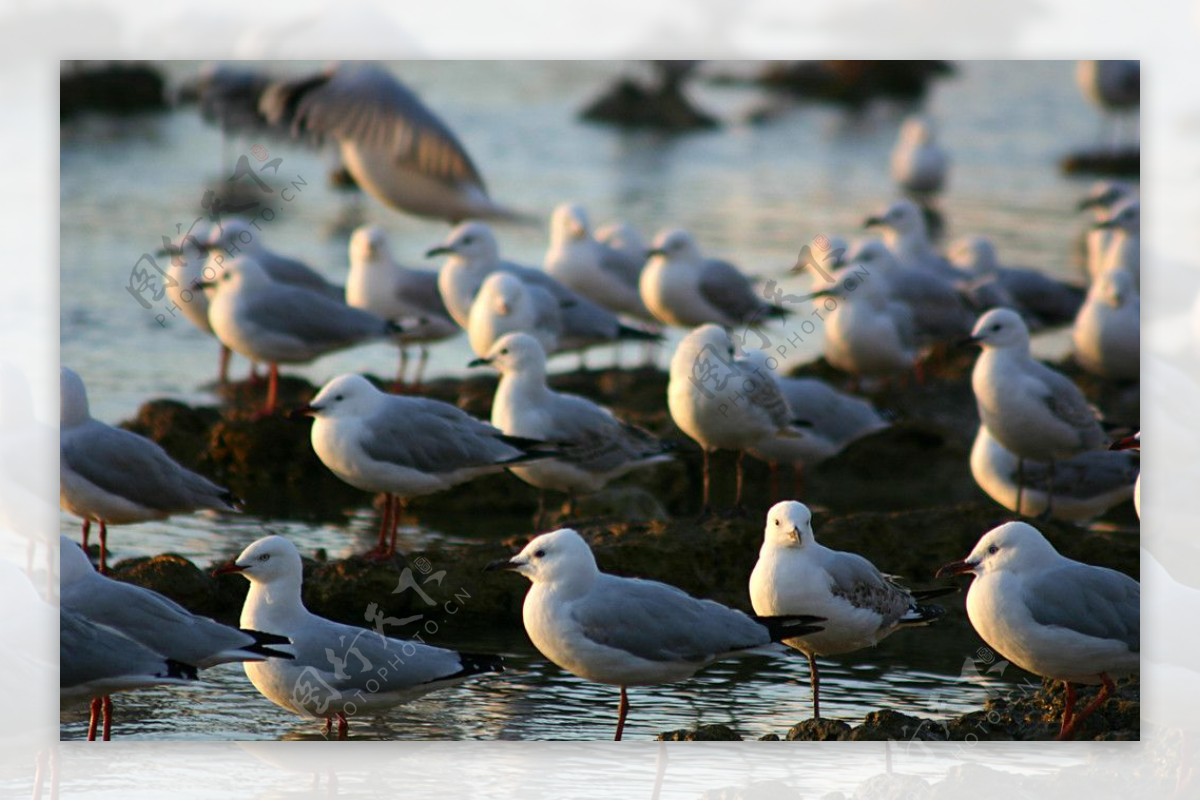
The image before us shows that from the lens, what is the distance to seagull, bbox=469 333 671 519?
7.23 meters

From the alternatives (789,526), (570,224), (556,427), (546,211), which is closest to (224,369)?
(570,224)

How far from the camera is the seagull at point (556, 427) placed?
7234 mm

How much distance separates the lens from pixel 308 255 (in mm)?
10266

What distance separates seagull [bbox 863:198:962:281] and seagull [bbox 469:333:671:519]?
326cm

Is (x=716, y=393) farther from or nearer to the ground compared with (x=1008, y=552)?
farther from the ground

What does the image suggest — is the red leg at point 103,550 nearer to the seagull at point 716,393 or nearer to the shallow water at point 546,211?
the shallow water at point 546,211

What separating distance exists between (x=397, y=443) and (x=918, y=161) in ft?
13.5

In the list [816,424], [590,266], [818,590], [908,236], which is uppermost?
[908,236]

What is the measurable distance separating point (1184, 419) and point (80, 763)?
11.9ft

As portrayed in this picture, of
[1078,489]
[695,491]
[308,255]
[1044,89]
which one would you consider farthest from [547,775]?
[308,255]

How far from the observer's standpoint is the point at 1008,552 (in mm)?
5879

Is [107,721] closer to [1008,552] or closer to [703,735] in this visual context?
[703,735]

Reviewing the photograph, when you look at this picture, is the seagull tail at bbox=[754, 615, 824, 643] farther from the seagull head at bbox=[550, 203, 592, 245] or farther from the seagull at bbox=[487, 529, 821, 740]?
the seagull head at bbox=[550, 203, 592, 245]

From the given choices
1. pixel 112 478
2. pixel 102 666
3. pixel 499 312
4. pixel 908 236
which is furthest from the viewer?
pixel 908 236
